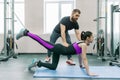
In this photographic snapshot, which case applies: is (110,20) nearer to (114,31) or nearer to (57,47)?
(114,31)

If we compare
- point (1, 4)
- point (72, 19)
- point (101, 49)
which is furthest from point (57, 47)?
point (1, 4)

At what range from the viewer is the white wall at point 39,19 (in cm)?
789

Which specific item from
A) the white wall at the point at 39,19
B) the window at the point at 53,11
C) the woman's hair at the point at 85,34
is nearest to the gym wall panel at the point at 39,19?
the white wall at the point at 39,19

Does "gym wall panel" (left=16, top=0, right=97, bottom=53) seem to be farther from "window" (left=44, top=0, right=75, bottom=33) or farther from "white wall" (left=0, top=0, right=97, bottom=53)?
"window" (left=44, top=0, right=75, bottom=33)

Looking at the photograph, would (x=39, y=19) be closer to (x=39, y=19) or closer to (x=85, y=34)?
(x=39, y=19)

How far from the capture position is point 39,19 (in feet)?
26.1

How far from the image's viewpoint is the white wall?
789 cm

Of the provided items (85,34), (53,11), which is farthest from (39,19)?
(85,34)

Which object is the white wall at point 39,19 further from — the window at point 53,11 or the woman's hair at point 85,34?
the woman's hair at point 85,34

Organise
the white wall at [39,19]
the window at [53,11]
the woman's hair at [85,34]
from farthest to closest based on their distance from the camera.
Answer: the window at [53,11] < the white wall at [39,19] < the woman's hair at [85,34]

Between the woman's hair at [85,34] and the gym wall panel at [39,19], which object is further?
the gym wall panel at [39,19]

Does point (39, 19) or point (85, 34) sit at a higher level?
point (39, 19)

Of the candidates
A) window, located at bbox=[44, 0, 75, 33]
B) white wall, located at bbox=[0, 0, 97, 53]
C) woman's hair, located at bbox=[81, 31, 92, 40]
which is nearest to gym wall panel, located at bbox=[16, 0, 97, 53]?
white wall, located at bbox=[0, 0, 97, 53]

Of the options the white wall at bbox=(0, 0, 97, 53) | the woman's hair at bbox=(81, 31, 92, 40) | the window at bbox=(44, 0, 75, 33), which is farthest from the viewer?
the window at bbox=(44, 0, 75, 33)
